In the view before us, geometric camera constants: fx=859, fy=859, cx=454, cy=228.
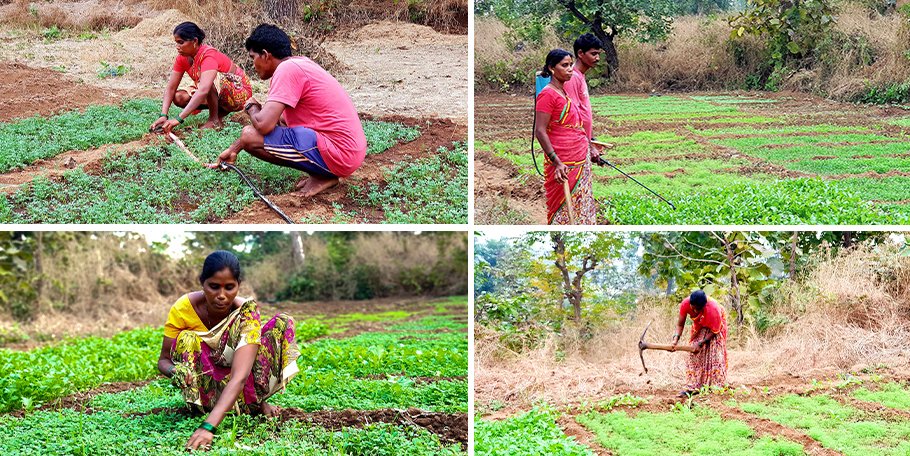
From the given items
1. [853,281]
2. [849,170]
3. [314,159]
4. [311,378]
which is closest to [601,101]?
[849,170]

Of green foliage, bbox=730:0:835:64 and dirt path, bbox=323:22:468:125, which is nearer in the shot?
dirt path, bbox=323:22:468:125

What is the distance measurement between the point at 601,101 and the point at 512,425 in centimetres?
1097

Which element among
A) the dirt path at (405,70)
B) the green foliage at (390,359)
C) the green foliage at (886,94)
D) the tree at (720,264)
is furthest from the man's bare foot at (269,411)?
the green foliage at (886,94)

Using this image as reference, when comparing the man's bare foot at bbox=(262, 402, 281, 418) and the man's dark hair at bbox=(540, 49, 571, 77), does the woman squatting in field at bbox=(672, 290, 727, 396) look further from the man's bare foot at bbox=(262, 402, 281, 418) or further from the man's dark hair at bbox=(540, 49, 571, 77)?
the man's bare foot at bbox=(262, 402, 281, 418)

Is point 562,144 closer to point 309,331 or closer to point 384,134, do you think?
point 384,134

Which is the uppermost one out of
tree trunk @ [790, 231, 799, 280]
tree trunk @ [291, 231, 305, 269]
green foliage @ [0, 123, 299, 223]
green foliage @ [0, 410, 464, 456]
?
green foliage @ [0, 123, 299, 223]

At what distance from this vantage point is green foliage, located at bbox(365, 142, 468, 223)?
6.70 m

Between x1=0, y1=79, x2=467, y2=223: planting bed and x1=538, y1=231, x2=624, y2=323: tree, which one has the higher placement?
x1=0, y1=79, x2=467, y2=223: planting bed

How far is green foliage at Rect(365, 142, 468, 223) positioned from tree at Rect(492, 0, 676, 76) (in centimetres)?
1003

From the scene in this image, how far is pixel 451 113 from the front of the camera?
370 inches

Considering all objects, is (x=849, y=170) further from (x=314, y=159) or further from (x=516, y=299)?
(x=314, y=159)

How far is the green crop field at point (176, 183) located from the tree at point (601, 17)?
972 cm

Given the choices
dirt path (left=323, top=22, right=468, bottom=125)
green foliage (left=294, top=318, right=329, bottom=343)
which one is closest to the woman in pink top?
dirt path (left=323, top=22, right=468, bottom=125)

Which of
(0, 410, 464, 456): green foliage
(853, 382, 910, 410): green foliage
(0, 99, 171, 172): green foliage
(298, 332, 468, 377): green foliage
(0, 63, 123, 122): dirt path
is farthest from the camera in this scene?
(0, 63, 123, 122): dirt path
